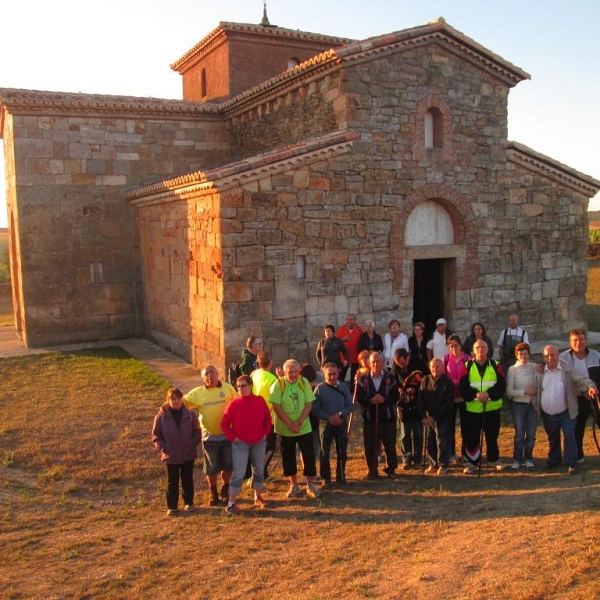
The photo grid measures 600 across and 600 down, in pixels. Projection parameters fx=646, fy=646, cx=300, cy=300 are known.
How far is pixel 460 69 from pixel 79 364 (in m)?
9.89

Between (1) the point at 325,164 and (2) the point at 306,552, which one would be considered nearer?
(2) the point at 306,552

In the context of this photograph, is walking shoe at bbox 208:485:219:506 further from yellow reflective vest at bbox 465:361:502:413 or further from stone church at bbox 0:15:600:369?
stone church at bbox 0:15:600:369

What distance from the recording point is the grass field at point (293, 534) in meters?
4.99

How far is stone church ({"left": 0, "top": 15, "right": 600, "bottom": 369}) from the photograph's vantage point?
11414 millimetres

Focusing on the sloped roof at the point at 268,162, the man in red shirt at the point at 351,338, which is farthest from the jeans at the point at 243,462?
the sloped roof at the point at 268,162

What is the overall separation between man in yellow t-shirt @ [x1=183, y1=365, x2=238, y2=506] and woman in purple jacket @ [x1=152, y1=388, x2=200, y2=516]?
0.16 metres

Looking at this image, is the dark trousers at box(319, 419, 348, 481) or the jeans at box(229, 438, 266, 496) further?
the dark trousers at box(319, 419, 348, 481)

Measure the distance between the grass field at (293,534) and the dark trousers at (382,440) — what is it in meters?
0.23

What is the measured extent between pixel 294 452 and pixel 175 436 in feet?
4.36

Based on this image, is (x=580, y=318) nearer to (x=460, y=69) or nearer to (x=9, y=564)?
(x=460, y=69)

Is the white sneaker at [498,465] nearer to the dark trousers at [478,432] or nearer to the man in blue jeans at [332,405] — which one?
→ the dark trousers at [478,432]

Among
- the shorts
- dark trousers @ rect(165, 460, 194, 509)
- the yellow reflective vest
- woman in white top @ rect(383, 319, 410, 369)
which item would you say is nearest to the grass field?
dark trousers @ rect(165, 460, 194, 509)

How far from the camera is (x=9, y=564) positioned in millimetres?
5750

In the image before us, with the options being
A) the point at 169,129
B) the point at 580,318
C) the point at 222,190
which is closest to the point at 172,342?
the point at 222,190
